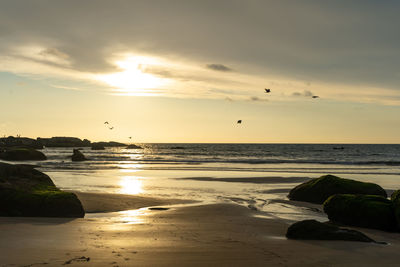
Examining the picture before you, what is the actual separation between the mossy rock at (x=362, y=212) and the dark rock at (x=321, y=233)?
236 centimetres

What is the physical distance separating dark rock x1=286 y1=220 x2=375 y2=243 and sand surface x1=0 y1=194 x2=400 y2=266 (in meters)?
0.27

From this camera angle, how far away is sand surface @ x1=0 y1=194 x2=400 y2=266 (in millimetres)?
6902

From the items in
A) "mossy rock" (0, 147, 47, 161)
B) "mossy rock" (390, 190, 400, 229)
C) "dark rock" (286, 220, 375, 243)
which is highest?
"mossy rock" (390, 190, 400, 229)

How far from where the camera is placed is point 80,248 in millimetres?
7586

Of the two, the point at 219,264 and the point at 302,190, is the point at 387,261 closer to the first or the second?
the point at 219,264

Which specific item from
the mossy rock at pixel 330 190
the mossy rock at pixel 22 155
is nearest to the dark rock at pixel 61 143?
the mossy rock at pixel 22 155

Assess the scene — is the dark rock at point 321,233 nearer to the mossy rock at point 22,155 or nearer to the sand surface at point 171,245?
the sand surface at point 171,245

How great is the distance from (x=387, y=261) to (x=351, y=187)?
33.3 ft

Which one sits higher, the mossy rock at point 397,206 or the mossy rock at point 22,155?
the mossy rock at point 397,206

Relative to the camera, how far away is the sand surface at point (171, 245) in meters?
6.90

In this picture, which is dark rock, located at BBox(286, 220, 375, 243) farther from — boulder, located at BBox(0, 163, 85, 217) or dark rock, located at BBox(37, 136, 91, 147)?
dark rock, located at BBox(37, 136, 91, 147)

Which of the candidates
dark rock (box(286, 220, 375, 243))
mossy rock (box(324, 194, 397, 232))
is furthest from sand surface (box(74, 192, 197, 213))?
dark rock (box(286, 220, 375, 243))

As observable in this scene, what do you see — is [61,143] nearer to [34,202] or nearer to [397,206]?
[34,202]

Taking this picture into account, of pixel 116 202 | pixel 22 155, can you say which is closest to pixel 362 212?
pixel 116 202
